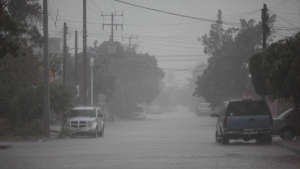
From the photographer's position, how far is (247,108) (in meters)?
27.8

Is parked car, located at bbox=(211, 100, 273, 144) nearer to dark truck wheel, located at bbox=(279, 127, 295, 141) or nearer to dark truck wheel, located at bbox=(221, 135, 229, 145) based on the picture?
dark truck wheel, located at bbox=(221, 135, 229, 145)

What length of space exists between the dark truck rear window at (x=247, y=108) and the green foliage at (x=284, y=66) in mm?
1528

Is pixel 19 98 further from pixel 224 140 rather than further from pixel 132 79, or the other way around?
pixel 132 79

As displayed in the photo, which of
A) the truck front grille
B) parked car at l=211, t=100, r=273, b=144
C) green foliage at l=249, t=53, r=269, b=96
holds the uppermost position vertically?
green foliage at l=249, t=53, r=269, b=96

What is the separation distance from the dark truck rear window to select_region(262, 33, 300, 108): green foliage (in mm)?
1528

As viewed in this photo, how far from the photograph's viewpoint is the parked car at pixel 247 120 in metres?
27.7

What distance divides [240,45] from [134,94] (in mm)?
29815

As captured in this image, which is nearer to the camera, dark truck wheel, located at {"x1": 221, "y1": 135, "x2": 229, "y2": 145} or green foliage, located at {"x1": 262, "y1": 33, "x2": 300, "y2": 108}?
green foliage, located at {"x1": 262, "y1": 33, "x2": 300, "y2": 108}

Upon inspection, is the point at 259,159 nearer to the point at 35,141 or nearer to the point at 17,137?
the point at 35,141

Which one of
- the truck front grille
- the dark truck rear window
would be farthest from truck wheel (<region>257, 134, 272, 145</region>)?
the truck front grille

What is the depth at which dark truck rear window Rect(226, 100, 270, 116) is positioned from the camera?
91.1 feet

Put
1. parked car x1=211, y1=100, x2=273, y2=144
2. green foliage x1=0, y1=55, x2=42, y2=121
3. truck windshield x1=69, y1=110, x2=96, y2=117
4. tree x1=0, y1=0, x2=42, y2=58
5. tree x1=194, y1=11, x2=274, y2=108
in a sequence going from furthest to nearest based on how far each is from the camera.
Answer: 1. tree x1=194, y1=11, x2=274, y2=108
2. tree x1=0, y1=0, x2=42, y2=58
3. truck windshield x1=69, y1=110, x2=96, y2=117
4. green foliage x1=0, y1=55, x2=42, y2=121
5. parked car x1=211, y1=100, x2=273, y2=144

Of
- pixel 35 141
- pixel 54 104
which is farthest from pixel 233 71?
pixel 35 141

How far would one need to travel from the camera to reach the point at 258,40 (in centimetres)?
6594
